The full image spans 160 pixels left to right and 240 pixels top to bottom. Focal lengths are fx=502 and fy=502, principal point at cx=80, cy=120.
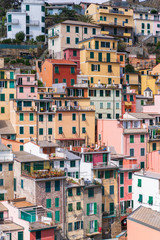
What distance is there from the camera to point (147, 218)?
142ft

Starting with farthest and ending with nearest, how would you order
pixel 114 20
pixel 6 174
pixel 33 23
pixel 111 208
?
pixel 114 20
pixel 33 23
pixel 111 208
pixel 6 174

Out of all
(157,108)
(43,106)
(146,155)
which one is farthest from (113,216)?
(157,108)

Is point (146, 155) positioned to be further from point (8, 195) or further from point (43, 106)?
point (8, 195)

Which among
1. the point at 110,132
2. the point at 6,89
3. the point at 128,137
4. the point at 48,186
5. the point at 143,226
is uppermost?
the point at 6,89

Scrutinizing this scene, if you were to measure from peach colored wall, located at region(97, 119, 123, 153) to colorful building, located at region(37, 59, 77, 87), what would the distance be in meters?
9.98

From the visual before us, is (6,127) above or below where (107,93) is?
below

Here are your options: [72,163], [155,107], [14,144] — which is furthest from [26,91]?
[155,107]

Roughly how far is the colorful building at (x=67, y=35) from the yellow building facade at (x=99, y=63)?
6.19 m

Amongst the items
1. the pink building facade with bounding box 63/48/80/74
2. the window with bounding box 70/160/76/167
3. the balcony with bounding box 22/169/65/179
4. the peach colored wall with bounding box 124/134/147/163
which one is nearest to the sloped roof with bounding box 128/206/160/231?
the balcony with bounding box 22/169/65/179

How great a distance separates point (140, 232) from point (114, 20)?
61338 millimetres

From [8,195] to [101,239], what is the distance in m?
10.6

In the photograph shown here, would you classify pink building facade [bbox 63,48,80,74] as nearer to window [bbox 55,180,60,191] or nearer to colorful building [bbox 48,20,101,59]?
colorful building [bbox 48,20,101,59]

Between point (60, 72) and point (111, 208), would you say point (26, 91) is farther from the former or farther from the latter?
point (111, 208)

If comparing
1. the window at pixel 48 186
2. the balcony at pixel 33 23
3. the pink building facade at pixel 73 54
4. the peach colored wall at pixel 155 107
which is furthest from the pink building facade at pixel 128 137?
the balcony at pixel 33 23
